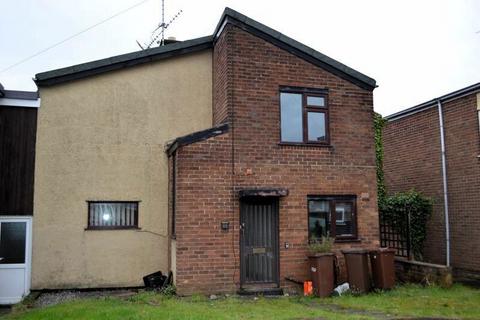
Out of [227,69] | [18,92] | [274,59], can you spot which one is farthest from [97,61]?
[274,59]

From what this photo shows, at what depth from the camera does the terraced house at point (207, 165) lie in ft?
38.2

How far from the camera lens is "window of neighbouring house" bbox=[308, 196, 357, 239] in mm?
12305

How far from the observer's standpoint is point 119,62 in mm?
12758

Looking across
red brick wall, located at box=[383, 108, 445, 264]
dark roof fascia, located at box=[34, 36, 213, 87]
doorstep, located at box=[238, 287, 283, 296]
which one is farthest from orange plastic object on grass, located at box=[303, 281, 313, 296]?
dark roof fascia, located at box=[34, 36, 213, 87]

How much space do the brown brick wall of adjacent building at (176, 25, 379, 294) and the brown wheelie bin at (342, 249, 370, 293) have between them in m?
0.66

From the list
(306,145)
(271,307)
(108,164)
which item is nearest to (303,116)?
(306,145)

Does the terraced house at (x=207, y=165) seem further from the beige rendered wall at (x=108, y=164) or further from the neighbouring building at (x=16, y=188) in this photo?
the neighbouring building at (x=16, y=188)

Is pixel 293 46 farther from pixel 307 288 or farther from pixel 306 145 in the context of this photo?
pixel 307 288

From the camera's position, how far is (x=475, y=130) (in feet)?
47.3

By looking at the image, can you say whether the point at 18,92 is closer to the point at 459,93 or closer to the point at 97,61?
the point at 97,61

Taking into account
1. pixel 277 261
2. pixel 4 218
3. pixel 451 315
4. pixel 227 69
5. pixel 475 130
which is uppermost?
pixel 227 69

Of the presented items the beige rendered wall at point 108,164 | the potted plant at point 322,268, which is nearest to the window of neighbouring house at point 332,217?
the potted plant at point 322,268

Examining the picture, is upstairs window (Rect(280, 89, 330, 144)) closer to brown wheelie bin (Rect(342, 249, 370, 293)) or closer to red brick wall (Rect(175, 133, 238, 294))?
red brick wall (Rect(175, 133, 238, 294))

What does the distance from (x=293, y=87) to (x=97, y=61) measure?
4822 millimetres
